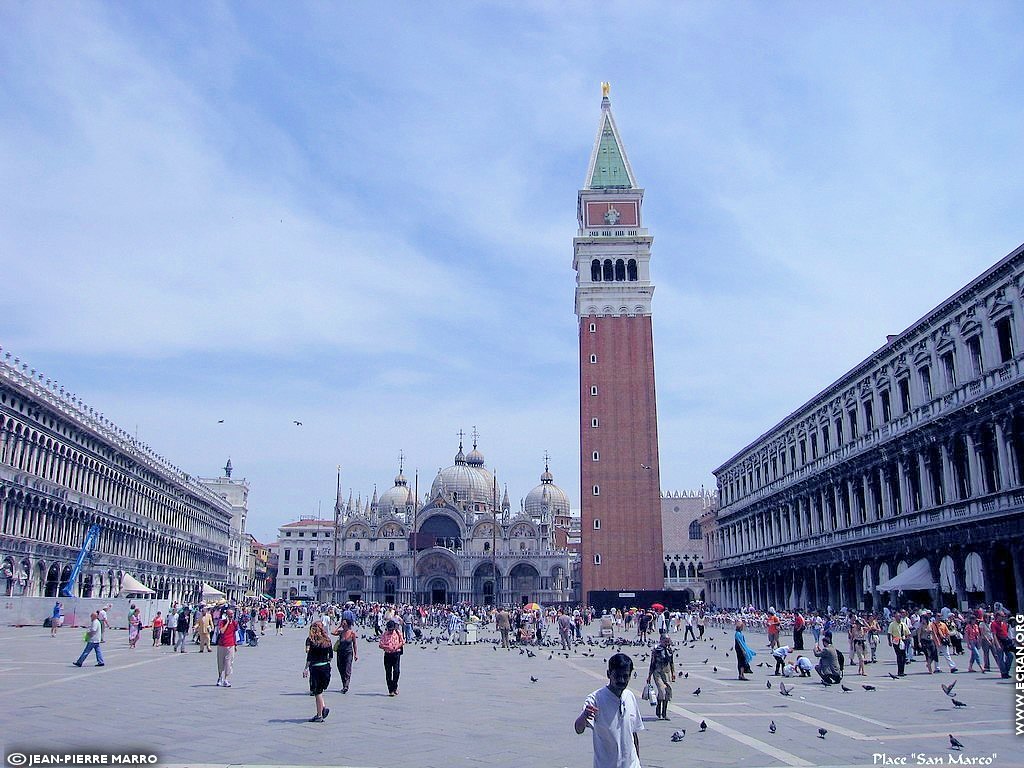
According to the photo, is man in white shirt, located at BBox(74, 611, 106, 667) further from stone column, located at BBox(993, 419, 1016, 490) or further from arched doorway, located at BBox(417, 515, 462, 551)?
arched doorway, located at BBox(417, 515, 462, 551)

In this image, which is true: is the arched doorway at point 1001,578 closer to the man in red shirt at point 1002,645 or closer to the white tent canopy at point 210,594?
the man in red shirt at point 1002,645

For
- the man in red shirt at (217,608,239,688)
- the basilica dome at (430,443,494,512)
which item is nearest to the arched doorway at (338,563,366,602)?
the basilica dome at (430,443,494,512)

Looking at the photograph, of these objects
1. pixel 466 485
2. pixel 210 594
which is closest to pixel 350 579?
pixel 466 485

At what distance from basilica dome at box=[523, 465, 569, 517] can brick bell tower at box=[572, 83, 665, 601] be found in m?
40.3

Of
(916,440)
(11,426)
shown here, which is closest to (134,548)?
(11,426)

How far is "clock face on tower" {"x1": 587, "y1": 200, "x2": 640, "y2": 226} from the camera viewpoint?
6875 cm

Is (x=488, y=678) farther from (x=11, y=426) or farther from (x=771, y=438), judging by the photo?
(x=771, y=438)

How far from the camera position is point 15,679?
15.7m

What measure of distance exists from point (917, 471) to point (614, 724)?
30584 mm

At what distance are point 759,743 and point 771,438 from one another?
4355 centimetres

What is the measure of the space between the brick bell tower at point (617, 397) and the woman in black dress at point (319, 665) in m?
48.9

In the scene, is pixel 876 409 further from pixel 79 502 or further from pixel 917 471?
pixel 79 502

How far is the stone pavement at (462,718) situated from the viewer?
9320 millimetres

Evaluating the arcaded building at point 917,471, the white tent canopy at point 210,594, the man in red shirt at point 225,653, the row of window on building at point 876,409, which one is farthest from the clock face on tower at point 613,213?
the man in red shirt at point 225,653
